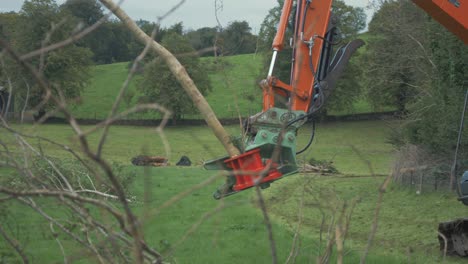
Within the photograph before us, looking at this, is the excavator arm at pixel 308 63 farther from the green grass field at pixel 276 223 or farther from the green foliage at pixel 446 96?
the green foliage at pixel 446 96

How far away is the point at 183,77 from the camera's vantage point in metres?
5.64

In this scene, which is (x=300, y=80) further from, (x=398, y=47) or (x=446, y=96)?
(x=398, y=47)

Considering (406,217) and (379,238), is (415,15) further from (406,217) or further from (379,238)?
(379,238)

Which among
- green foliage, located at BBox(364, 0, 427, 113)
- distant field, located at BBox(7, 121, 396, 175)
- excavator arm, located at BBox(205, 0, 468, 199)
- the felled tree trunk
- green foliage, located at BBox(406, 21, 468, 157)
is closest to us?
the felled tree trunk

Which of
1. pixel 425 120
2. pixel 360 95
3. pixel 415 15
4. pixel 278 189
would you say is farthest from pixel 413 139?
pixel 360 95

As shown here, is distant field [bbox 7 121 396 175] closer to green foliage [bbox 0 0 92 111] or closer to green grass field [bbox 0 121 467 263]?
green grass field [bbox 0 121 467 263]

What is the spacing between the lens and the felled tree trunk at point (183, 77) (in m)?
5.14

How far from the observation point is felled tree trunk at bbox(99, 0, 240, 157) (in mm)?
5136

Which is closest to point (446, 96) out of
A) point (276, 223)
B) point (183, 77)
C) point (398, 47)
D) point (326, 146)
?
point (276, 223)

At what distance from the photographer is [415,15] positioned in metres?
29.7

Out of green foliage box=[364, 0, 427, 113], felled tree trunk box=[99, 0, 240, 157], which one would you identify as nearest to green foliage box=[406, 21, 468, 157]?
felled tree trunk box=[99, 0, 240, 157]

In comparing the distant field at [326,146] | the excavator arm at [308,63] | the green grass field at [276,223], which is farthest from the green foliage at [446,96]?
the distant field at [326,146]

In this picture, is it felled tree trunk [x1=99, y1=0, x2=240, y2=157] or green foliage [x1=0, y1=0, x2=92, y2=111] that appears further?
felled tree trunk [x1=99, y1=0, x2=240, y2=157]

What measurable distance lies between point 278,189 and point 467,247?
911 centimetres
